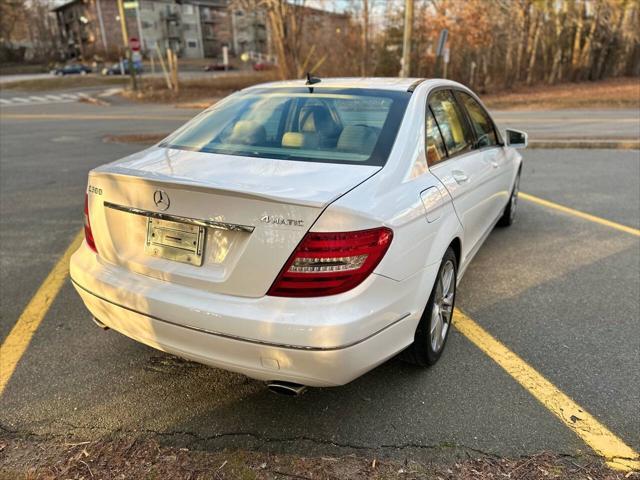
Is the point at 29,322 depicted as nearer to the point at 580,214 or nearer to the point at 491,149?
the point at 491,149

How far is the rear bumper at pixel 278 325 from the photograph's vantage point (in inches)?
82.7

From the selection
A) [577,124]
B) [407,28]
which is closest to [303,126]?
[577,124]

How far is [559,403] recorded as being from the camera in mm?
2660

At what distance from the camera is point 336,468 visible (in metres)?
2.25

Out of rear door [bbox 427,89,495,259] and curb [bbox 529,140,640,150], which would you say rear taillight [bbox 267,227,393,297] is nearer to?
rear door [bbox 427,89,495,259]

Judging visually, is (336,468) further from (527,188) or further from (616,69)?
(616,69)

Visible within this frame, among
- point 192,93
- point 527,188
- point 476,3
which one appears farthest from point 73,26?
point 527,188

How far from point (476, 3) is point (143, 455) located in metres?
28.0

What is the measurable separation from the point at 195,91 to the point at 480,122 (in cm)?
2763

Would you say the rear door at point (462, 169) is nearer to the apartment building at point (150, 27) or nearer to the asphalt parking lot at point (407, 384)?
the asphalt parking lot at point (407, 384)

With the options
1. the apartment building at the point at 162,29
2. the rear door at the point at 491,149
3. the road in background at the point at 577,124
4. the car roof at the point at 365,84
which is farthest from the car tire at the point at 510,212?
the apartment building at the point at 162,29

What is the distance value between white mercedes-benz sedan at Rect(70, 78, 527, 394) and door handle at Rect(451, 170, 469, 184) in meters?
0.01

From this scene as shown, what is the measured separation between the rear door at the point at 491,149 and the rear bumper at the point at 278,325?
1.87 metres

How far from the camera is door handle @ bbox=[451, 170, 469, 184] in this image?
3.10m
